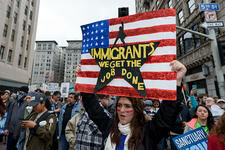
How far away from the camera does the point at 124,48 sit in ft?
6.39

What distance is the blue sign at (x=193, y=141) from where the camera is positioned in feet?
8.36

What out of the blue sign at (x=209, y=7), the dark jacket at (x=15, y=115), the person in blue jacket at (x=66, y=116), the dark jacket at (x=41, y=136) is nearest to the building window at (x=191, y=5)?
the blue sign at (x=209, y=7)

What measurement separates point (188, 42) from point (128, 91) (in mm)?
18106

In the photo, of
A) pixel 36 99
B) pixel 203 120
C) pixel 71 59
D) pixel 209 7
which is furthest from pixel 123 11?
pixel 71 59

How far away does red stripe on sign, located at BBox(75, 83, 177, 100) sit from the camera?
1.53 m

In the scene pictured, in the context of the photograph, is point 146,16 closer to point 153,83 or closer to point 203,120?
point 153,83

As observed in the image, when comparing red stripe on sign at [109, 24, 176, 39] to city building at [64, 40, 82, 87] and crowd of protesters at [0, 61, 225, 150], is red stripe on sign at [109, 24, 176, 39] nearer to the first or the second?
crowd of protesters at [0, 61, 225, 150]

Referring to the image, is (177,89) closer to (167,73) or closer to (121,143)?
(167,73)

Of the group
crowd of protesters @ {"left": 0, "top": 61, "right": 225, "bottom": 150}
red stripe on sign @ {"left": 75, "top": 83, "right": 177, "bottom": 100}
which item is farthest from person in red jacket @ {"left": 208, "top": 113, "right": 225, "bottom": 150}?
red stripe on sign @ {"left": 75, "top": 83, "right": 177, "bottom": 100}

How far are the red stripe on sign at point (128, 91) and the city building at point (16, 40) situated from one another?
2423 centimetres

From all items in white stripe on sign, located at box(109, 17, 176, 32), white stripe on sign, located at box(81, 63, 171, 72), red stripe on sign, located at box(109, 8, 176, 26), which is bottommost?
white stripe on sign, located at box(81, 63, 171, 72)

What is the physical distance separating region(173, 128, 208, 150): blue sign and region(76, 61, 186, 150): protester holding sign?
145cm

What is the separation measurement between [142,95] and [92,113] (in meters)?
0.84

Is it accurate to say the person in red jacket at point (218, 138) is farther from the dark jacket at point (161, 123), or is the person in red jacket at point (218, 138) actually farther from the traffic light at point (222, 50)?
the traffic light at point (222, 50)
